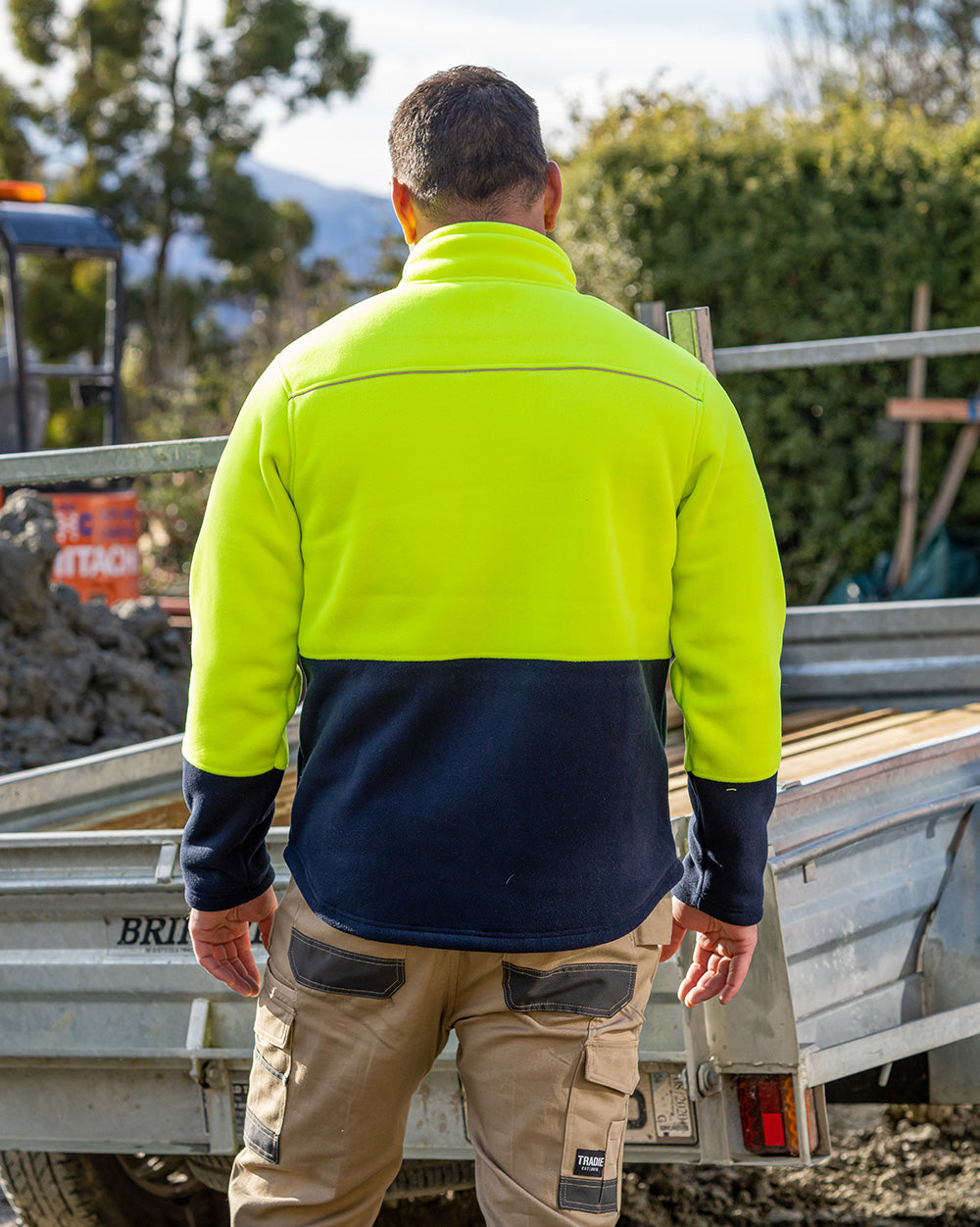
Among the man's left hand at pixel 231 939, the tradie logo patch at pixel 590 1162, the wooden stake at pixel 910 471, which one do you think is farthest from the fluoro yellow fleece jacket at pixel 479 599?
the wooden stake at pixel 910 471

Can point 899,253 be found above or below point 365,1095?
above

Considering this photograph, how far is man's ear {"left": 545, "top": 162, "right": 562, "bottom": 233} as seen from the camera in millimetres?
1713

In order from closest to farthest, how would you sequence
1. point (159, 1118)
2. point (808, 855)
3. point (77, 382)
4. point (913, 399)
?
point (808, 855) < point (159, 1118) < point (913, 399) < point (77, 382)

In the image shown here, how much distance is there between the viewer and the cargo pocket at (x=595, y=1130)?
63.4 inches

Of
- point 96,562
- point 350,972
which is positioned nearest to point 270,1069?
point 350,972

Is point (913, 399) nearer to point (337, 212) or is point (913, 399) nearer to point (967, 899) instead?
point (967, 899)

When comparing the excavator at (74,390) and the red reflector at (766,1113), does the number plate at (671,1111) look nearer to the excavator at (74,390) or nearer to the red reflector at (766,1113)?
the red reflector at (766,1113)

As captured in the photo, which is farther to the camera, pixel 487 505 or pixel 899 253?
pixel 899 253

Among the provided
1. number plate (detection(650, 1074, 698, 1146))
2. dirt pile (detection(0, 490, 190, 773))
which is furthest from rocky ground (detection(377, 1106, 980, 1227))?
dirt pile (detection(0, 490, 190, 773))

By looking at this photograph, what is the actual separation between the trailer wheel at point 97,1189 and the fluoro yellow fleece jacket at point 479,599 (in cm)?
156

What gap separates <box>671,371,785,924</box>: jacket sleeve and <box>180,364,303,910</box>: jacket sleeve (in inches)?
20.0

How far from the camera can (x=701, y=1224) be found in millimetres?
3119

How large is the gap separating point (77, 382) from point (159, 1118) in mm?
8854

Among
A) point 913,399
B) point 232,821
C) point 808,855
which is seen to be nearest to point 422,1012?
point 232,821
